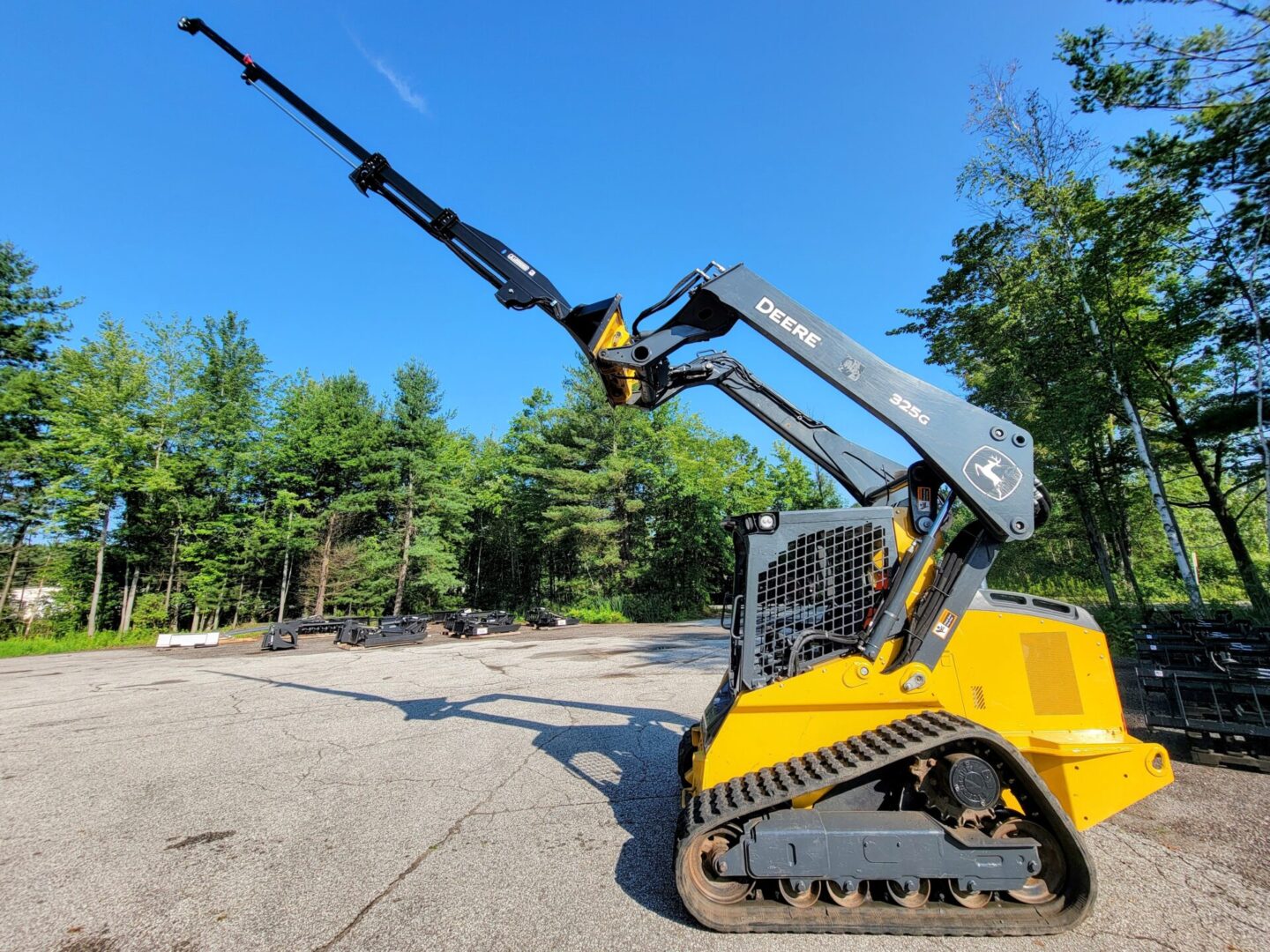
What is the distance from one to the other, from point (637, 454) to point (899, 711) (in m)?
28.9

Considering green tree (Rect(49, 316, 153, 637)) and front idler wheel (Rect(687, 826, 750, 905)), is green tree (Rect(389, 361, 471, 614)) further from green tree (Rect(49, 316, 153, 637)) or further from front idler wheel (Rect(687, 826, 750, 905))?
front idler wheel (Rect(687, 826, 750, 905))

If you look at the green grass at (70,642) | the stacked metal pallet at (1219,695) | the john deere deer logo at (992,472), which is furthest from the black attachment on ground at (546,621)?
the john deere deer logo at (992,472)

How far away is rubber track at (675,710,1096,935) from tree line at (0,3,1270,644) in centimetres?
188

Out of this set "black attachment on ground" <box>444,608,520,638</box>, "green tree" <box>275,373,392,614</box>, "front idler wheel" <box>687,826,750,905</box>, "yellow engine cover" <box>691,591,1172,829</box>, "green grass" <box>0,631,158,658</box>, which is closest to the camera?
"front idler wheel" <box>687,826,750,905</box>

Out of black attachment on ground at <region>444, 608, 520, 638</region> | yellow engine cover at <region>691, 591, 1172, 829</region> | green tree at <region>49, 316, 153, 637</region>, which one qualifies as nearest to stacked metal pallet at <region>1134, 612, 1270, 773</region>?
yellow engine cover at <region>691, 591, 1172, 829</region>

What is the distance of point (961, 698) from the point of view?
302 cm

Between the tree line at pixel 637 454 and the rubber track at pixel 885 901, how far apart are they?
1883mm

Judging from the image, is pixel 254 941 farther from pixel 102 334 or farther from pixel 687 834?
pixel 102 334

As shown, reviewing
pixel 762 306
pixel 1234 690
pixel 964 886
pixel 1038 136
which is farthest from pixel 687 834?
pixel 1038 136

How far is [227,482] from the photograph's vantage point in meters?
27.7

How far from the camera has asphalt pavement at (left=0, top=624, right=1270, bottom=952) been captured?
264 cm

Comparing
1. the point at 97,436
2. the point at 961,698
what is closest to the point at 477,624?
the point at 97,436

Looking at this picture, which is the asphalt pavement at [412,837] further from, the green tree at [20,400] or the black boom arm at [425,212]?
the green tree at [20,400]

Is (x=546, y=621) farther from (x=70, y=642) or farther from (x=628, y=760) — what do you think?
(x=628, y=760)
